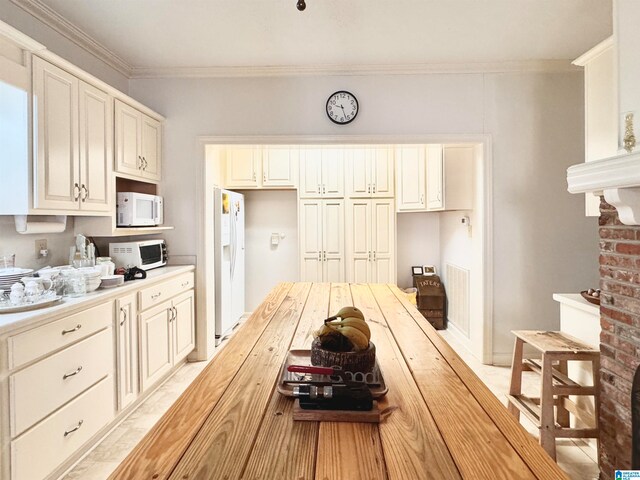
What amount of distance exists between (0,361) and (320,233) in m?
3.57

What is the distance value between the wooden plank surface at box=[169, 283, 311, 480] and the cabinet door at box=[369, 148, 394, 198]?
3.59m

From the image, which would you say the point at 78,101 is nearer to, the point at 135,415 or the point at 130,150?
the point at 130,150

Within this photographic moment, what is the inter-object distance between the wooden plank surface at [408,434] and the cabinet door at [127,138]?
2561mm

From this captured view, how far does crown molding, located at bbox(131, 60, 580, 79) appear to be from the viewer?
10.9 ft

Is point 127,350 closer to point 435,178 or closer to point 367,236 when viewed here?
point 367,236

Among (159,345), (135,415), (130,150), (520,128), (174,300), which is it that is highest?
(520,128)

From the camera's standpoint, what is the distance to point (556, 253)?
3410mm

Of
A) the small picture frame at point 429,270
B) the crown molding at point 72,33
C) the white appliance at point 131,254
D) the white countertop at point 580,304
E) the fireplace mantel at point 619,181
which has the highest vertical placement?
the crown molding at point 72,33

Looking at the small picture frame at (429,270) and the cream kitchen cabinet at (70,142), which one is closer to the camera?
the cream kitchen cabinet at (70,142)

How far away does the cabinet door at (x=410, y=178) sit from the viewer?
4482 mm

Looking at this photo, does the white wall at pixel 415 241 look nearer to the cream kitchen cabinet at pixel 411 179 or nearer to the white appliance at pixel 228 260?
the cream kitchen cabinet at pixel 411 179

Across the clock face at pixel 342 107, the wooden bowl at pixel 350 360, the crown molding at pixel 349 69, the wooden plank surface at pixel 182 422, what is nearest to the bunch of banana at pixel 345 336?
the wooden bowl at pixel 350 360

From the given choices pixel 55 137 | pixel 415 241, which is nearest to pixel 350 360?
pixel 55 137

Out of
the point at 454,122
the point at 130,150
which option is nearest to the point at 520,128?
the point at 454,122
